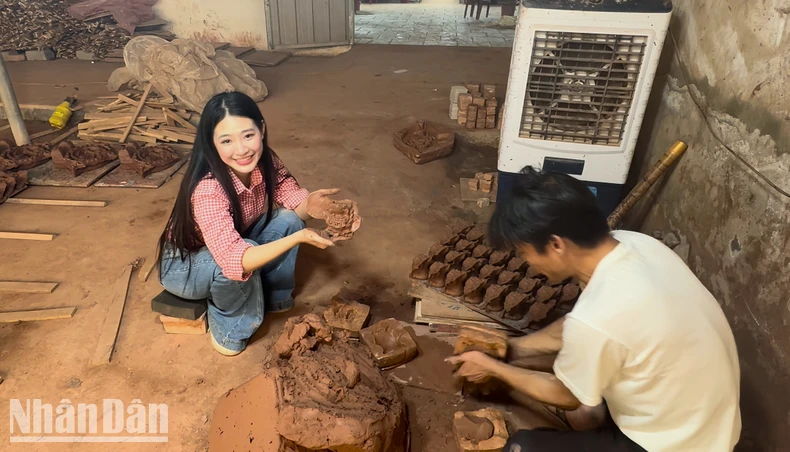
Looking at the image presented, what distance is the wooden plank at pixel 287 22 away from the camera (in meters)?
8.47

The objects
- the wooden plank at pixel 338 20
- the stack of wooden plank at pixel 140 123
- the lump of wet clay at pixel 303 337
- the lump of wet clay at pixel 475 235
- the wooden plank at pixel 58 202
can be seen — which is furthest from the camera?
the wooden plank at pixel 338 20

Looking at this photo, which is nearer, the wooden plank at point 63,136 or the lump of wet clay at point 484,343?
the lump of wet clay at point 484,343

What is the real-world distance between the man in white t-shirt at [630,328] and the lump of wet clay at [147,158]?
148 inches

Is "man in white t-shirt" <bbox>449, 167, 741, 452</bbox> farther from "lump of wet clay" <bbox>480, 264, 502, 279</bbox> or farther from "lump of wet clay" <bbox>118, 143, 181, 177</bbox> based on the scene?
"lump of wet clay" <bbox>118, 143, 181, 177</bbox>

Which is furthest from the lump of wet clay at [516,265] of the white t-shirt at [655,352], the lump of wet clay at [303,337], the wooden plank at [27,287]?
the wooden plank at [27,287]

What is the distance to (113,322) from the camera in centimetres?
271

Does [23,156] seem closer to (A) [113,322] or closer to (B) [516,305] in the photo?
(A) [113,322]

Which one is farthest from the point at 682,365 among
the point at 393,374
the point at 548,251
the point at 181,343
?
the point at 181,343

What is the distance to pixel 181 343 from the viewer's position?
8.59 feet

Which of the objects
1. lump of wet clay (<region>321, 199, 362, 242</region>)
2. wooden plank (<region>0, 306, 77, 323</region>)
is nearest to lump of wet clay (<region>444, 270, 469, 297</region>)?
lump of wet clay (<region>321, 199, 362, 242</region>)

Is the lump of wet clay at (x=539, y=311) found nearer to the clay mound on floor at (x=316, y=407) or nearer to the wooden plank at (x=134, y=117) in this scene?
the clay mound on floor at (x=316, y=407)

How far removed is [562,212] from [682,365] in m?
0.55

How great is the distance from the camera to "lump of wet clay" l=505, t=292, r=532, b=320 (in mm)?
2577

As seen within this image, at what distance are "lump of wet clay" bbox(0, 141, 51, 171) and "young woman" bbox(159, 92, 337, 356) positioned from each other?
2797 mm
